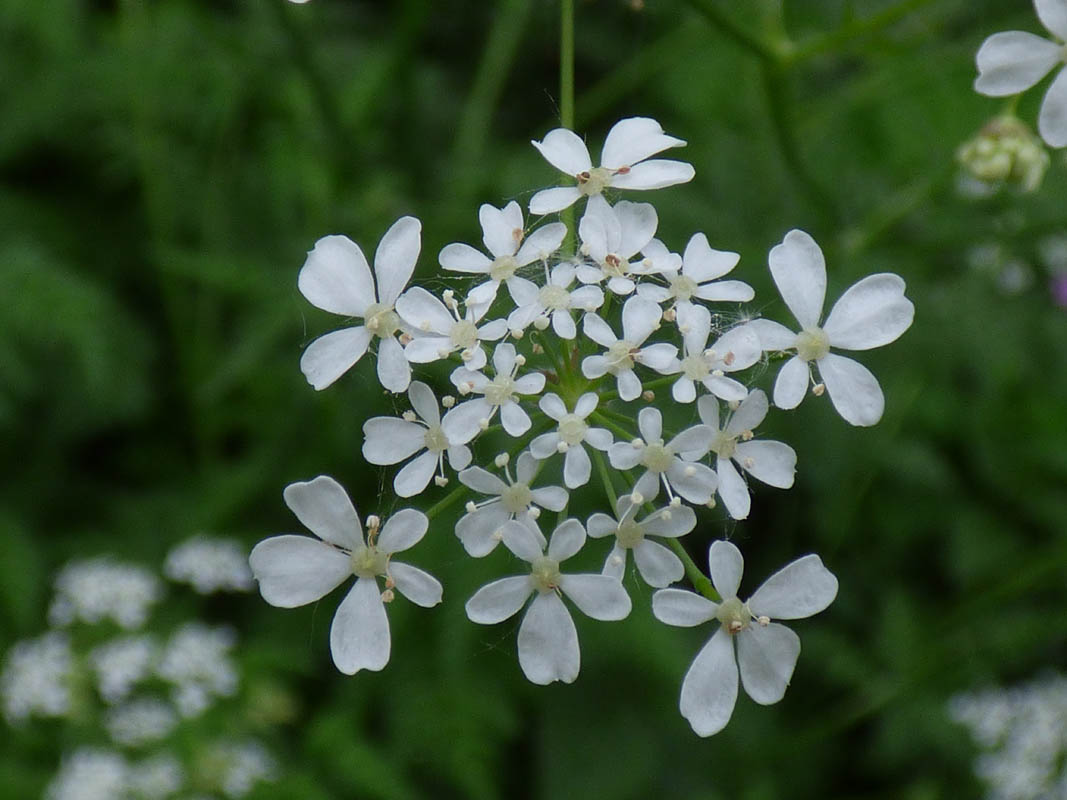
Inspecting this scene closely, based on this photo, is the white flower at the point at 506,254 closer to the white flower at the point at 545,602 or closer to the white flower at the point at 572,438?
the white flower at the point at 572,438

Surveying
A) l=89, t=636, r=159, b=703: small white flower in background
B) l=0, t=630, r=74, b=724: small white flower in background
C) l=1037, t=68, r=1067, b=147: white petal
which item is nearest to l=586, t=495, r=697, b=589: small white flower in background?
l=1037, t=68, r=1067, b=147: white petal

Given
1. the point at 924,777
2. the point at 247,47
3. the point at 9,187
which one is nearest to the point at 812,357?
the point at 924,777

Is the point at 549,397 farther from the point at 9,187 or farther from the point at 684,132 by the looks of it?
the point at 9,187

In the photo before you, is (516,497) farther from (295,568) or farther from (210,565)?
(210,565)

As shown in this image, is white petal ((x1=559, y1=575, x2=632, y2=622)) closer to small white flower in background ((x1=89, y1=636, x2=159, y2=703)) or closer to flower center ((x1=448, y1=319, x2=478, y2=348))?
flower center ((x1=448, y1=319, x2=478, y2=348))

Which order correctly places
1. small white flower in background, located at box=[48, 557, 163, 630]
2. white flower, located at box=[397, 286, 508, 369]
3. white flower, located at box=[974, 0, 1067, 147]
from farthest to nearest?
small white flower in background, located at box=[48, 557, 163, 630], white flower, located at box=[974, 0, 1067, 147], white flower, located at box=[397, 286, 508, 369]
